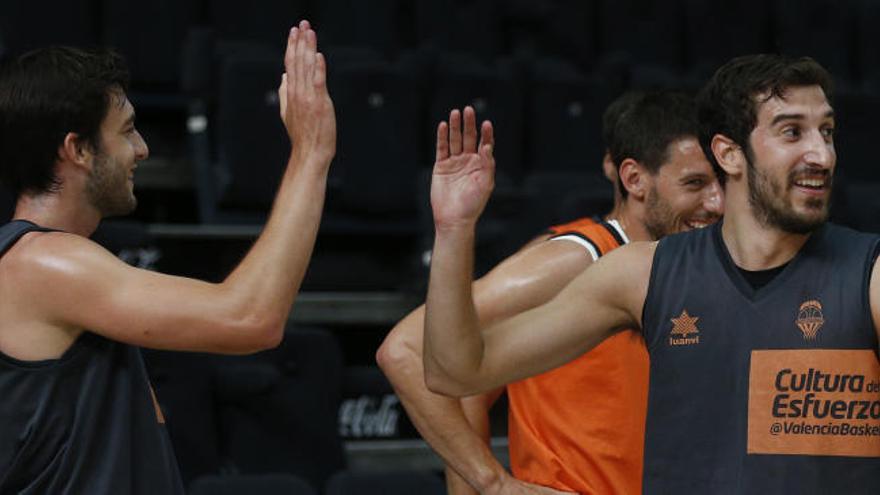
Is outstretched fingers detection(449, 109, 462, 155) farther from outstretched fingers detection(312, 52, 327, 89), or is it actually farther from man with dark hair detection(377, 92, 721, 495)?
man with dark hair detection(377, 92, 721, 495)

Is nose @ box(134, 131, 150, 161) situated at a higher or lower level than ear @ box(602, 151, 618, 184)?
higher

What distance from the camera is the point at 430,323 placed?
2.49 metres

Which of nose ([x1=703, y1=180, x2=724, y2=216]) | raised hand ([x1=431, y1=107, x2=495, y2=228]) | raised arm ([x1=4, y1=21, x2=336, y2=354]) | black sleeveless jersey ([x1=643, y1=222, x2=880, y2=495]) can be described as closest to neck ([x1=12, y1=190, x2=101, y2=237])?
raised arm ([x1=4, y1=21, x2=336, y2=354])

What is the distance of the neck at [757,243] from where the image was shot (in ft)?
8.09

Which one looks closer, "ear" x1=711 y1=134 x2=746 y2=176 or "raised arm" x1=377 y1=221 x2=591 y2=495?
"ear" x1=711 y1=134 x2=746 y2=176

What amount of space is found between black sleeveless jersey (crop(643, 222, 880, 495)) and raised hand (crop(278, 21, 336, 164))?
65 cm

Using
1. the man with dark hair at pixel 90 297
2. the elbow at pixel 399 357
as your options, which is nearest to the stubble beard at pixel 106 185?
the man with dark hair at pixel 90 297

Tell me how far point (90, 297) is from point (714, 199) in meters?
1.60

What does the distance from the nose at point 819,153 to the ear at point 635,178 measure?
833 mm

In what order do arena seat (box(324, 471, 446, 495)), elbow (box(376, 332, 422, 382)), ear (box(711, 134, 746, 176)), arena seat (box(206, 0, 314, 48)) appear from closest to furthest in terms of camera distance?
ear (box(711, 134, 746, 176)), elbow (box(376, 332, 422, 382)), arena seat (box(324, 471, 446, 495)), arena seat (box(206, 0, 314, 48))

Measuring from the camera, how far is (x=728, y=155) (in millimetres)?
2625

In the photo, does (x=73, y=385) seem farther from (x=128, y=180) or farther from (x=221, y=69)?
(x=221, y=69)

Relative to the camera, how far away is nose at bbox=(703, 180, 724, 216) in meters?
3.26

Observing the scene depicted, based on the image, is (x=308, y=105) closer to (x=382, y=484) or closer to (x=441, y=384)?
(x=441, y=384)
